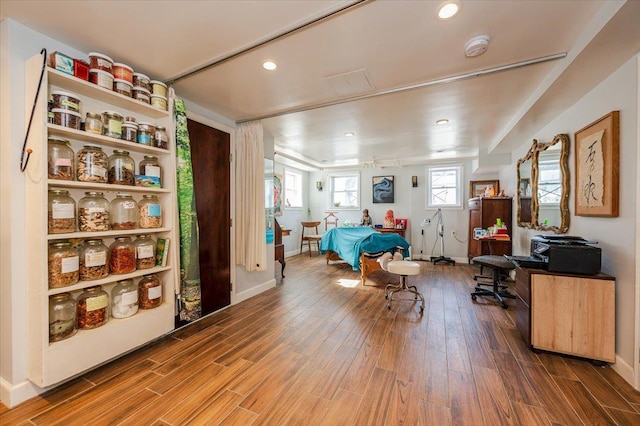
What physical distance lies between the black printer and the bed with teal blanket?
7.86 feet

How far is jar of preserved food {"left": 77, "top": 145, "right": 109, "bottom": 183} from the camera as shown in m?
1.79

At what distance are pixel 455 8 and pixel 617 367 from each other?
277 cm

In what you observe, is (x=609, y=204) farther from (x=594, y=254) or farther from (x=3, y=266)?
(x=3, y=266)

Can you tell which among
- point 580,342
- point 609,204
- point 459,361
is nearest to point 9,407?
point 459,361

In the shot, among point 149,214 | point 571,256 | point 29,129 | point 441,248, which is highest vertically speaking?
point 29,129

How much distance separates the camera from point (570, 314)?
80.9 inches

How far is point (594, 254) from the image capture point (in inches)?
78.7

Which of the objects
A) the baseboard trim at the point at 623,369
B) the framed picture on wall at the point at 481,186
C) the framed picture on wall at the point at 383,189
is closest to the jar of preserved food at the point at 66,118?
the baseboard trim at the point at 623,369

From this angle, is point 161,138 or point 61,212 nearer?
point 61,212

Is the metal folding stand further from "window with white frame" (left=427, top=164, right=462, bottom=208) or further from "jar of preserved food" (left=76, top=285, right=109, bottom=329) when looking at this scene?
"jar of preserved food" (left=76, top=285, right=109, bottom=329)

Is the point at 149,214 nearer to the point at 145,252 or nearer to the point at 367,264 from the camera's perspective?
the point at 145,252

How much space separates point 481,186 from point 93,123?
22.4 feet

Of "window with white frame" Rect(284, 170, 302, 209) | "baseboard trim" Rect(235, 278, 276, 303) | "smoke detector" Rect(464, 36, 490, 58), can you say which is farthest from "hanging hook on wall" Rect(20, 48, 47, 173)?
"window with white frame" Rect(284, 170, 302, 209)

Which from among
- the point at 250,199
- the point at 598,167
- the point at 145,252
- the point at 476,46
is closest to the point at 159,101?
the point at 145,252
